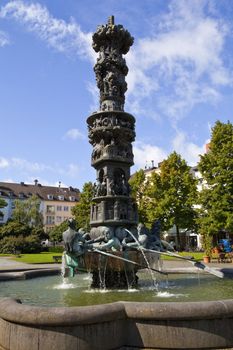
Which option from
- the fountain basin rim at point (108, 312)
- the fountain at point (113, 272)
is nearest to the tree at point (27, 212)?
the fountain at point (113, 272)

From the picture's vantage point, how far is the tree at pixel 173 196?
4844 centimetres

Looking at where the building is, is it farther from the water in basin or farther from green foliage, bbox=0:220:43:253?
the water in basin

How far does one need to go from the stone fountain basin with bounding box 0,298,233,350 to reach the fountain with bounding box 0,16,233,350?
0.05 feet

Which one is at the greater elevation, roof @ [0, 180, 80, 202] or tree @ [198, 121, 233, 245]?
roof @ [0, 180, 80, 202]

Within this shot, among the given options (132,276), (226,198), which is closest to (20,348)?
(132,276)

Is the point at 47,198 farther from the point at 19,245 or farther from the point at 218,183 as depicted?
the point at 218,183

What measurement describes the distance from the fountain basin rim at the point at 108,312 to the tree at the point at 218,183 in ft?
102

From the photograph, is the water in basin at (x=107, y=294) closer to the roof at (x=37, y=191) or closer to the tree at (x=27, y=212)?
the tree at (x=27, y=212)

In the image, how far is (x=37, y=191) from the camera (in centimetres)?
12000

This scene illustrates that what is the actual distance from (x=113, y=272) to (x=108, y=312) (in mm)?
6821

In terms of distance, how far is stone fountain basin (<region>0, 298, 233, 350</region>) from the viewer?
5992mm

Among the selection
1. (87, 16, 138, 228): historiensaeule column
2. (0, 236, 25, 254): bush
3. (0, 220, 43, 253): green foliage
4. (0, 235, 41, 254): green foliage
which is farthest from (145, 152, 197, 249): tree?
(87, 16, 138, 228): historiensaeule column

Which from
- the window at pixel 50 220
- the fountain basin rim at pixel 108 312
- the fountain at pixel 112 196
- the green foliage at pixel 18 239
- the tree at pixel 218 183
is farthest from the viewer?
the window at pixel 50 220

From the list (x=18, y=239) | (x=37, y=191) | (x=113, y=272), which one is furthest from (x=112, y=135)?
(x=37, y=191)
